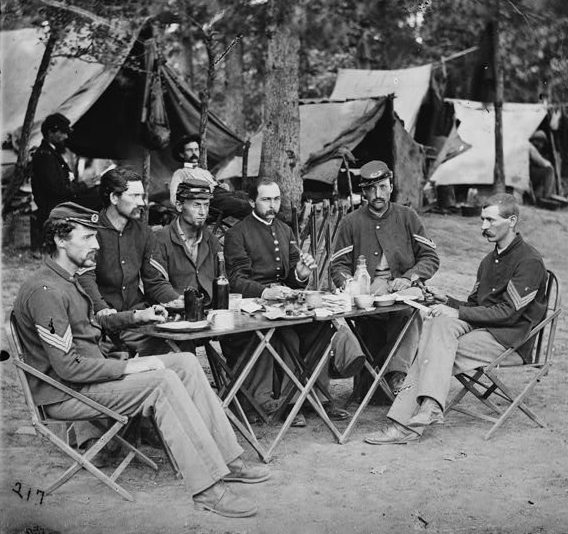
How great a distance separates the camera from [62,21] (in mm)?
9289

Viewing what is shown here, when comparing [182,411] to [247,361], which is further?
[247,361]

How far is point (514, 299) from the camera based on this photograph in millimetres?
4988

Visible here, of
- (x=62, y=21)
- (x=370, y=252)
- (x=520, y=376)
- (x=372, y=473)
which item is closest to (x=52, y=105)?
(x=62, y=21)

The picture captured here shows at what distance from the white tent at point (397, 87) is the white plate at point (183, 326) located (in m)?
11.5

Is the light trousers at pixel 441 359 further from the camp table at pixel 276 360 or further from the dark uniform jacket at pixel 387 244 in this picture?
the dark uniform jacket at pixel 387 244

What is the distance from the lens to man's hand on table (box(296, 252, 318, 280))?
556 centimetres

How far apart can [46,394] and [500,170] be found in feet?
43.3

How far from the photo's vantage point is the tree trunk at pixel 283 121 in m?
10.0

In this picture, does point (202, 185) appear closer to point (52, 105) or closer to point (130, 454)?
point (130, 454)

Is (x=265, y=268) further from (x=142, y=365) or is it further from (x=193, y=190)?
(x=142, y=365)

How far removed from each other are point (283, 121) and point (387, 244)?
4.63 m

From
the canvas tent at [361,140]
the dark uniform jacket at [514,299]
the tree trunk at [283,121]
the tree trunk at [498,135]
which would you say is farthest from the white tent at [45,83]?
the tree trunk at [498,135]

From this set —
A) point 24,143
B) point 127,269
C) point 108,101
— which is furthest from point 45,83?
point 127,269

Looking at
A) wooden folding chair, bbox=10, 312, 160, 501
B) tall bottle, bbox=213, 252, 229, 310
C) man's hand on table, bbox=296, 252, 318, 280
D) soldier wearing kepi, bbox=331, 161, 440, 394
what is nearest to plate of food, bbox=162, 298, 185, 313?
tall bottle, bbox=213, 252, 229, 310
